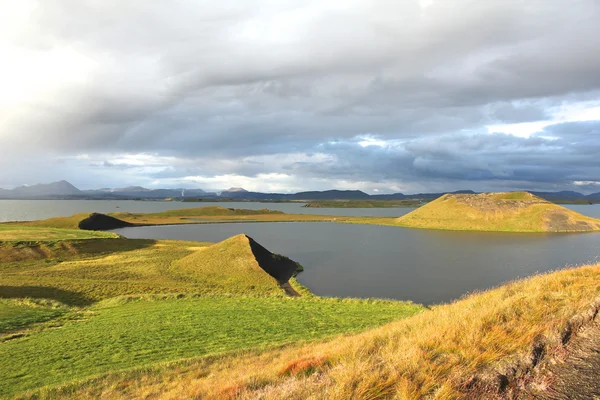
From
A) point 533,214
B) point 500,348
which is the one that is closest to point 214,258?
point 500,348

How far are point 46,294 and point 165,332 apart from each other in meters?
20.6

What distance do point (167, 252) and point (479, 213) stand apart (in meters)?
113

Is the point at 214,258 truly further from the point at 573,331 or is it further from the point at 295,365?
the point at 573,331

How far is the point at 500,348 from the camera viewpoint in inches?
312

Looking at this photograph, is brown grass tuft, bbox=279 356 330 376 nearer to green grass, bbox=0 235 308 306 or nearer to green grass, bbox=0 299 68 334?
green grass, bbox=0 299 68 334

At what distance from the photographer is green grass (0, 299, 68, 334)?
22250 mm

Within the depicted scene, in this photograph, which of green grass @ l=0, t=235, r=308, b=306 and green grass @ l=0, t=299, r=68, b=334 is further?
green grass @ l=0, t=235, r=308, b=306

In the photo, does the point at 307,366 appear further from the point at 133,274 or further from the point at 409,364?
the point at 133,274

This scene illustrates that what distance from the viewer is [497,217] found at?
12088 cm

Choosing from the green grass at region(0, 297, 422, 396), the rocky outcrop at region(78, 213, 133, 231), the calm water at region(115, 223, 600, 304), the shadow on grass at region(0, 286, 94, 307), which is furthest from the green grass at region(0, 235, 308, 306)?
the rocky outcrop at region(78, 213, 133, 231)

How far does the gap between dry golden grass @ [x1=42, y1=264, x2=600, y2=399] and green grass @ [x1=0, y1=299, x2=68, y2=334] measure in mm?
14518

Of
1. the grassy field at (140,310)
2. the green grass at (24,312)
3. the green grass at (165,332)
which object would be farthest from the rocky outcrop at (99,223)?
the green grass at (165,332)

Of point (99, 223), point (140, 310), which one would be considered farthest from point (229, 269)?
point (99, 223)

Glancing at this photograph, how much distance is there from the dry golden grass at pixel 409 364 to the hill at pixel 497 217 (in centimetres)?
11859
